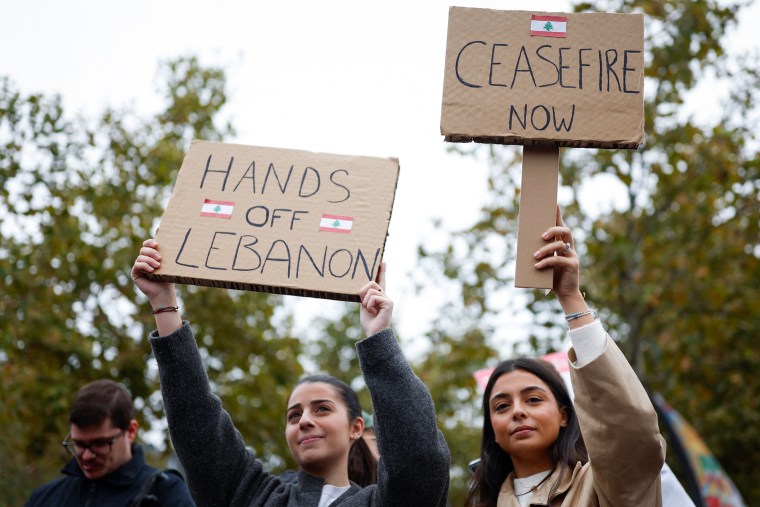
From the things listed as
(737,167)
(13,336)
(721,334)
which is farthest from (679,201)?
(13,336)

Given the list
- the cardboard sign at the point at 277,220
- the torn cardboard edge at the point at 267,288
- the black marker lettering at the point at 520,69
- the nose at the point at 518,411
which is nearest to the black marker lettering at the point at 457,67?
the black marker lettering at the point at 520,69

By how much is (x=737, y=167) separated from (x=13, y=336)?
336 inches

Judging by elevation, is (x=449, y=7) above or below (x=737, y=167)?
below

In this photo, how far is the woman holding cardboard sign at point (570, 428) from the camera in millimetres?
2668

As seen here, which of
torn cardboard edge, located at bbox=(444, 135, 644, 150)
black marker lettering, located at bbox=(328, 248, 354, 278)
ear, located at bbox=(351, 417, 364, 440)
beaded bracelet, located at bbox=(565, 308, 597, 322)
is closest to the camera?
beaded bracelet, located at bbox=(565, 308, 597, 322)

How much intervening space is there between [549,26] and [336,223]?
0.99m

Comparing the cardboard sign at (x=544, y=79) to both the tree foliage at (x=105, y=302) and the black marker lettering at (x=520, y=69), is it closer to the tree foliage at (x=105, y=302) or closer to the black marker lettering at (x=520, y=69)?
the black marker lettering at (x=520, y=69)

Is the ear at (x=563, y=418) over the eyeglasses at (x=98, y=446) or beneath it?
over

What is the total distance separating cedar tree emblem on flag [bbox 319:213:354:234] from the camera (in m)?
3.31

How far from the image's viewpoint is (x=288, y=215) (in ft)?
11.0

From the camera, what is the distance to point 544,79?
3.23m

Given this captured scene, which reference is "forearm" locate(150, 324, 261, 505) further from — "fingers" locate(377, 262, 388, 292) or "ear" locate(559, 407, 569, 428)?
"ear" locate(559, 407, 569, 428)

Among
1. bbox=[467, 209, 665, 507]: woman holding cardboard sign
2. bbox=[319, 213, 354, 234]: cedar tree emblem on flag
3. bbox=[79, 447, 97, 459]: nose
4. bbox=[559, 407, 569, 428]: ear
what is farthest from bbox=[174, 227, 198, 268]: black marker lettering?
bbox=[79, 447, 97, 459]: nose

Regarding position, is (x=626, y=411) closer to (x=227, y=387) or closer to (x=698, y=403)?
(x=227, y=387)
